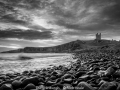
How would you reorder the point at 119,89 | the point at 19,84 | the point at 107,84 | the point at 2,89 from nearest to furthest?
the point at 119,89, the point at 107,84, the point at 2,89, the point at 19,84

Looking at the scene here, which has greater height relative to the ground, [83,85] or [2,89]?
[83,85]

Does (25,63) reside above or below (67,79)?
below

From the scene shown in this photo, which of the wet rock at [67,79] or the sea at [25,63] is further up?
the wet rock at [67,79]

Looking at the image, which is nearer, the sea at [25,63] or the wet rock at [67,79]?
the wet rock at [67,79]

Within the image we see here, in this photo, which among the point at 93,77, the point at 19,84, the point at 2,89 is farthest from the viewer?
the point at 93,77

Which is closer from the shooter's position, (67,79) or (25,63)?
(67,79)

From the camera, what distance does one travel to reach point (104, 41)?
15862cm

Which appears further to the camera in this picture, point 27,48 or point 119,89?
point 27,48

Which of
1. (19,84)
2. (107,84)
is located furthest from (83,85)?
(19,84)

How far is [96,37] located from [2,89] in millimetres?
188869

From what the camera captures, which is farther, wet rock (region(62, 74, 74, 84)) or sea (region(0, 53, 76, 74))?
sea (region(0, 53, 76, 74))

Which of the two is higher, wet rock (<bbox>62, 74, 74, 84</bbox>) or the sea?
wet rock (<bbox>62, 74, 74, 84</bbox>)

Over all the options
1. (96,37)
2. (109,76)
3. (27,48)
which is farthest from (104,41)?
(109,76)

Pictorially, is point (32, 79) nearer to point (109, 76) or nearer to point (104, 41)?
point (109, 76)
